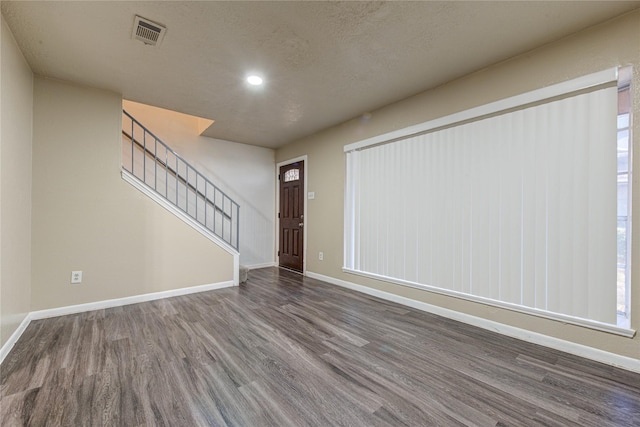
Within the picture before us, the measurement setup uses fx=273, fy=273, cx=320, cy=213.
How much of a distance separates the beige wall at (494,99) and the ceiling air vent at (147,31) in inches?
102

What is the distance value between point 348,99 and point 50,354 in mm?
3727

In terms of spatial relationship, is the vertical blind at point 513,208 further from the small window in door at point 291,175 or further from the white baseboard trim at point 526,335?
the small window in door at point 291,175

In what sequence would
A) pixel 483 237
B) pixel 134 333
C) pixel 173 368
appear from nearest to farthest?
1. pixel 173 368
2. pixel 134 333
3. pixel 483 237

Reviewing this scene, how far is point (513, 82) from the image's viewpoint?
8.21 ft

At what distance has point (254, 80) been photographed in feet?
9.60

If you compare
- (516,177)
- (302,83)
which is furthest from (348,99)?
(516,177)

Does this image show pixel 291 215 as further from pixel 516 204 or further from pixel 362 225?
pixel 516 204

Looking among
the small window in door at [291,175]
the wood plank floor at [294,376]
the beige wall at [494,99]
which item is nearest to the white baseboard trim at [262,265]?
the beige wall at [494,99]

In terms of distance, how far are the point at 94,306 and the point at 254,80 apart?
3098mm

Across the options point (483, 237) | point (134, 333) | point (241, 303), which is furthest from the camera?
point (241, 303)

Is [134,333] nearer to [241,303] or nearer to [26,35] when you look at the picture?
[241,303]

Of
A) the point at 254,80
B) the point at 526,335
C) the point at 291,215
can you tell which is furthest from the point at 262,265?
the point at 526,335

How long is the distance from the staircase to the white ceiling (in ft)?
3.33

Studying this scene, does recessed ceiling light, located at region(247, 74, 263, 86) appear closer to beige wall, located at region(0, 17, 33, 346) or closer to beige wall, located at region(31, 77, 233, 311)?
beige wall, located at region(31, 77, 233, 311)
